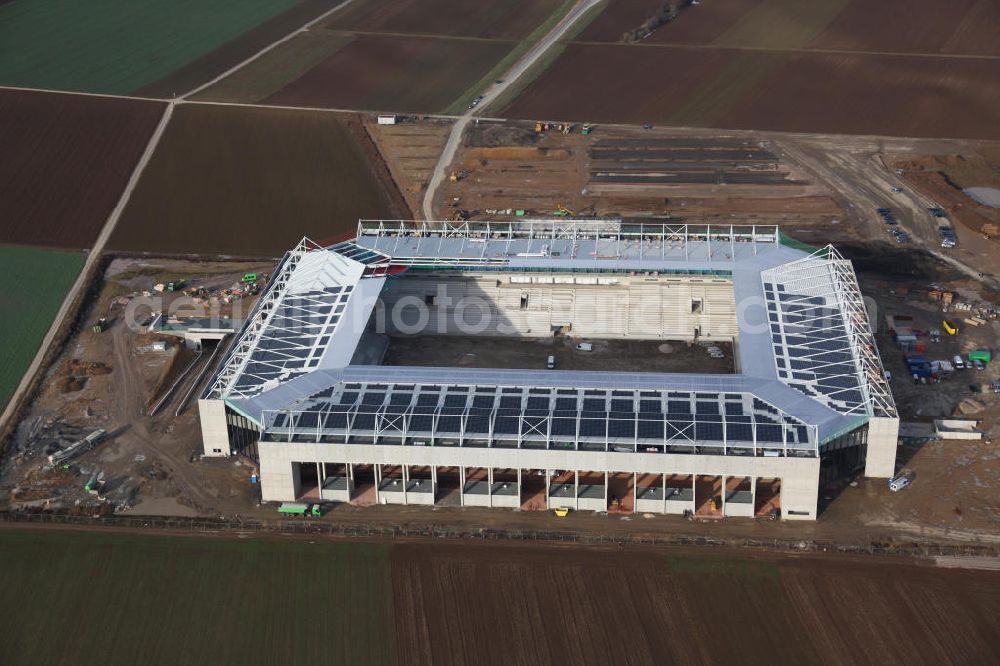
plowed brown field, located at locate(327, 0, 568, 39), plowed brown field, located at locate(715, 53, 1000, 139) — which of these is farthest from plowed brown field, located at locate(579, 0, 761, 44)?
plowed brown field, located at locate(715, 53, 1000, 139)

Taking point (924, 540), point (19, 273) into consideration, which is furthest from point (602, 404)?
point (19, 273)

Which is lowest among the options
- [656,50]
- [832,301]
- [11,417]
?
[11,417]

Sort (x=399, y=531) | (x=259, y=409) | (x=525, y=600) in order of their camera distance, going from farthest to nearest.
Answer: (x=259, y=409) → (x=399, y=531) → (x=525, y=600)

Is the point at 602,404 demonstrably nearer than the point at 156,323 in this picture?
Yes

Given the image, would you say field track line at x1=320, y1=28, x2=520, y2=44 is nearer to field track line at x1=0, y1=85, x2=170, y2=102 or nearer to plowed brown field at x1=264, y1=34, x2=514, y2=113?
plowed brown field at x1=264, y1=34, x2=514, y2=113

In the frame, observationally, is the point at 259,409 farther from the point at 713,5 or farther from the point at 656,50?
the point at 713,5

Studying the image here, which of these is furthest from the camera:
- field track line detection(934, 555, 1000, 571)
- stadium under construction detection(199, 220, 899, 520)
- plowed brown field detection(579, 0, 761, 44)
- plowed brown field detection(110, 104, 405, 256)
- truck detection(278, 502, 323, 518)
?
plowed brown field detection(579, 0, 761, 44)

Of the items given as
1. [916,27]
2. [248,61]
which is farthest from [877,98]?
[248,61]

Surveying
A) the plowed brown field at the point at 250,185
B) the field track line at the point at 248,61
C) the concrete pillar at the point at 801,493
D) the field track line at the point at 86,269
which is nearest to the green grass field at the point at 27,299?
the field track line at the point at 86,269
